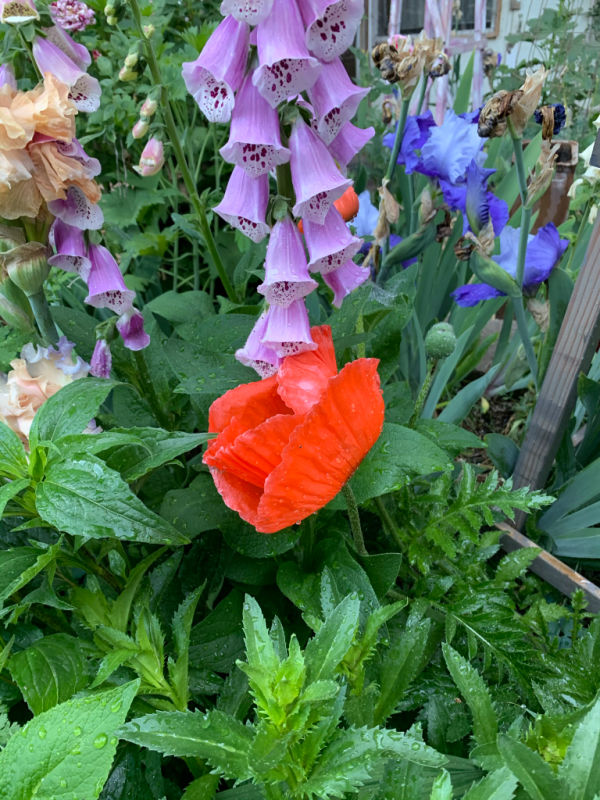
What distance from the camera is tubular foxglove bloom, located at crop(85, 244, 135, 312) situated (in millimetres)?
640

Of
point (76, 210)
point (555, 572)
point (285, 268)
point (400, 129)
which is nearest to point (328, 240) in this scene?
point (285, 268)

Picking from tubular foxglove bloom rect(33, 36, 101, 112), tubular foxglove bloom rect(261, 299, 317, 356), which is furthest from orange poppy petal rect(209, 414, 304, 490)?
tubular foxglove bloom rect(33, 36, 101, 112)

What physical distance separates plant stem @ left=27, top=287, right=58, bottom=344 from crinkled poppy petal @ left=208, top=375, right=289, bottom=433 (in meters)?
0.26

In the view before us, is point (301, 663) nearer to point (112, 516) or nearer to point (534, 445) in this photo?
point (112, 516)

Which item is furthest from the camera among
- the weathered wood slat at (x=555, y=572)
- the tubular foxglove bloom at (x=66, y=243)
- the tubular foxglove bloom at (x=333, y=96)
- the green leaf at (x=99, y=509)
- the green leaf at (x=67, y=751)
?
the weathered wood slat at (x=555, y=572)

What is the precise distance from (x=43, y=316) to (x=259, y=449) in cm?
34

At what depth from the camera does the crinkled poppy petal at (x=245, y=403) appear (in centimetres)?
49

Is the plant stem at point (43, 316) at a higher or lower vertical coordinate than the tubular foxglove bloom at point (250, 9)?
lower

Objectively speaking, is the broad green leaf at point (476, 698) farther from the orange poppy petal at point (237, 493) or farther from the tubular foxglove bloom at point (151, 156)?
the tubular foxglove bloom at point (151, 156)

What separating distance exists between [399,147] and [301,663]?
2.38ft

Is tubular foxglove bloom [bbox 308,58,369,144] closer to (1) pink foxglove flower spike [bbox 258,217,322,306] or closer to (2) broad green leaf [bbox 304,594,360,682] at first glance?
(1) pink foxglove flower spike [bbox 258,217,322,306]

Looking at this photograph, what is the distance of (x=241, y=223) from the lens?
574mm

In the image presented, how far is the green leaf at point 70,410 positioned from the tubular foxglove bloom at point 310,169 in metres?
0.24

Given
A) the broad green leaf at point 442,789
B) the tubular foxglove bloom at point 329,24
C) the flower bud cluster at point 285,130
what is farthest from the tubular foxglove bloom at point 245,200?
the broad green leaf at point 442,789
